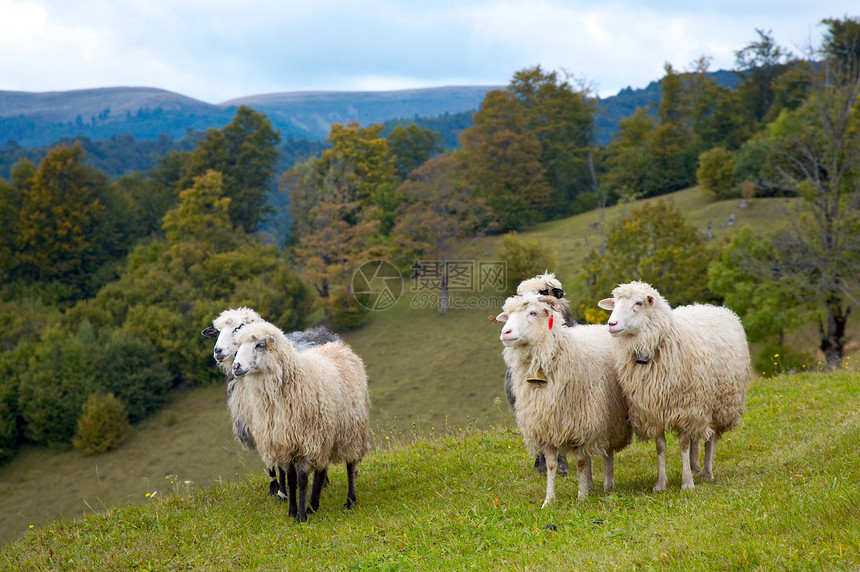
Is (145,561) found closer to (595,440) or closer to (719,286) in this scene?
(595,440)

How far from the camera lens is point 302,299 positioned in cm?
5066

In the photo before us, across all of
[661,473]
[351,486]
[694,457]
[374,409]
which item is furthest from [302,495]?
[374,409]

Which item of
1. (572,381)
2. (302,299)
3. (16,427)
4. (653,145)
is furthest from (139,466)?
(653,145)

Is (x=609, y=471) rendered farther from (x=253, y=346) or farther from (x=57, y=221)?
(x=57, y=221)

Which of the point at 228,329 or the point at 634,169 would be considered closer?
the point at 228,329

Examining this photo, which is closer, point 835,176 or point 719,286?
point 835,176

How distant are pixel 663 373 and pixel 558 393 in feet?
4.04

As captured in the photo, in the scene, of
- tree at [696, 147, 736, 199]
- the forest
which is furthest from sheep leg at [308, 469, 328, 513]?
tree at [696, 147, 736, 199]

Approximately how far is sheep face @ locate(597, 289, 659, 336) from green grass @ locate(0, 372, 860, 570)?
1810 millimetres

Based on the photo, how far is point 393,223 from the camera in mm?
60531

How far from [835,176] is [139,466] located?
38474mm

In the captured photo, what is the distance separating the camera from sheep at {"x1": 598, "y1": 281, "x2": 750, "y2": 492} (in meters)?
7.42

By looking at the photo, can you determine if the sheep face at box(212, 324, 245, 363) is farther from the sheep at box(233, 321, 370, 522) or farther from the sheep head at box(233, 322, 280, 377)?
the sheep head at box(233, 322, 280, 377)

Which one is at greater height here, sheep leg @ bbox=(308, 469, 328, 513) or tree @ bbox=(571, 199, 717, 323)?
sheep leg @ bbox=(308, 469, 328, 513)
